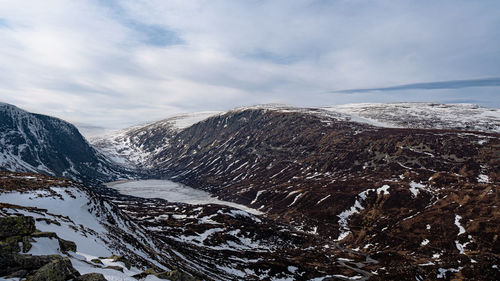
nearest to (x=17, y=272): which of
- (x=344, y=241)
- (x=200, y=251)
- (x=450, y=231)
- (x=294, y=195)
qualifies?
(x=200, y=251)

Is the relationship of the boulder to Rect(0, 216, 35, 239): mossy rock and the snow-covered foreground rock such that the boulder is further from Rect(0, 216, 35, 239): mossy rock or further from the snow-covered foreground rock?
Rect(0, 216, 35, 239): mossy rock

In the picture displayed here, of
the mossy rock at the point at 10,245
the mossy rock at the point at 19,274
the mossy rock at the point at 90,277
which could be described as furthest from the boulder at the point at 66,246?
the mossy rock at the point at 90,277

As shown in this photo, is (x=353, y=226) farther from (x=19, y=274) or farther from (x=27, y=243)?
(x=19, y=274)

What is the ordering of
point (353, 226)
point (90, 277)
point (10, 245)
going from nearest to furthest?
point (90, 277)
point (10, 245)
point (353, 226)

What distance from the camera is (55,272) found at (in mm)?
16953

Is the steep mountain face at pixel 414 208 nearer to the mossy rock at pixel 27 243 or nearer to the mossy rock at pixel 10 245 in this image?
the mossy rock at pixel 27 243

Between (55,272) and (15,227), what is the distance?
9.73 meters

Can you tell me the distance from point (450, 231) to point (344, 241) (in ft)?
132

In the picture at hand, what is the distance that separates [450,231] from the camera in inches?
4013

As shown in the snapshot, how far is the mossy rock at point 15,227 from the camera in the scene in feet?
70.7

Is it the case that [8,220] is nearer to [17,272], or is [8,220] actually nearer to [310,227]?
[17,272]

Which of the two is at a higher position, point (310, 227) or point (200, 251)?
point (200, 251)

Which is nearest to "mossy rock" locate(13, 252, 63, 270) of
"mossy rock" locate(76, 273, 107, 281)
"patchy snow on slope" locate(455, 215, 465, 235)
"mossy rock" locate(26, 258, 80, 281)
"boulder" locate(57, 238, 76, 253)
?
"mossy rock" locate(26, 258, 80, 281)

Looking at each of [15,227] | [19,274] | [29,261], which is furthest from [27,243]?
[19,274]
